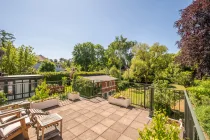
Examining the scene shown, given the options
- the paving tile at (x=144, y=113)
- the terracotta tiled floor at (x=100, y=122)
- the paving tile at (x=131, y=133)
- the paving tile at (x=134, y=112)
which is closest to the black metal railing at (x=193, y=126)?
the paving tile at (x=131, y=133)

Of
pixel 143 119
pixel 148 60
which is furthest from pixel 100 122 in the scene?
pixel 148 60

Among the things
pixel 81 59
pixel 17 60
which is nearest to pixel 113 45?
pixel 81 59

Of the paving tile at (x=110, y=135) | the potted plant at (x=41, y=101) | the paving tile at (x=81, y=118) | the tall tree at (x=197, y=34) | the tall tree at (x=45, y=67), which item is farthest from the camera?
the tall tree at (x=45, y=67)

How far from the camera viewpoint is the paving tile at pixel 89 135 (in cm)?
286

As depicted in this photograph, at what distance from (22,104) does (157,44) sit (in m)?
18.2

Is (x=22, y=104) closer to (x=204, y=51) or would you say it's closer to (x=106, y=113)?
(x=106, y=113)

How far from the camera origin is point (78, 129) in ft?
Answer: 10.6

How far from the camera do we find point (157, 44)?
17.3 meters

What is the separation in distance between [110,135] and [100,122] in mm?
736

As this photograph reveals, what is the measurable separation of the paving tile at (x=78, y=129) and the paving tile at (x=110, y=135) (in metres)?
0.62

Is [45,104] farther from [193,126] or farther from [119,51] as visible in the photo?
[119,51]

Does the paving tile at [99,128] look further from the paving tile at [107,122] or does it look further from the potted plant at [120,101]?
the potted plant at [120,101]

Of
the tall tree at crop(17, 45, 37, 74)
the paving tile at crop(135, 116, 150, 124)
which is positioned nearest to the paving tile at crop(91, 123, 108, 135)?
the paving tile at crop(135, 116, 150, 124)

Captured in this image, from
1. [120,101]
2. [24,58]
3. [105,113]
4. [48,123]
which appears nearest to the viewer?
[48,123]
